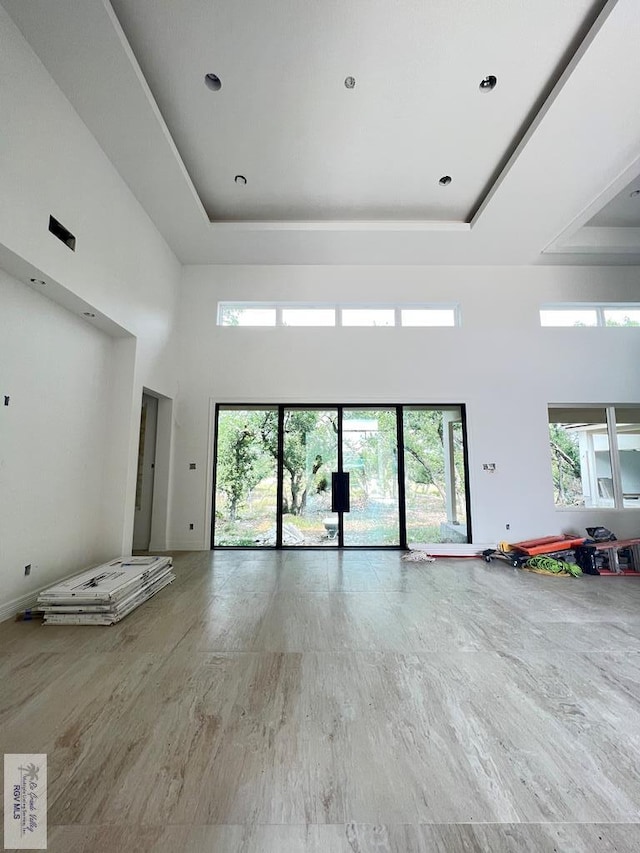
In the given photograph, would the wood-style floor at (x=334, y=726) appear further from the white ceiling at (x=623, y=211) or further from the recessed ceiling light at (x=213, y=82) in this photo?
the white ceiling at (x=623, y=211)

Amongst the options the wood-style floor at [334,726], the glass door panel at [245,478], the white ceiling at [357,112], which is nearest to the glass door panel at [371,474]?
the glass door panel at [245,478]

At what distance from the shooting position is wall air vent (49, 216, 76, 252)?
305cm

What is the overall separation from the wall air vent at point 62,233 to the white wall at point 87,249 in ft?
0.19

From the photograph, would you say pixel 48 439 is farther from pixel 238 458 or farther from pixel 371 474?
pixel 371 474

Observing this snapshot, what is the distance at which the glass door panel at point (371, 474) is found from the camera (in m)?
5.42

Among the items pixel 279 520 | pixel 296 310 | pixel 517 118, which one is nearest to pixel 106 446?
pixel 279 520

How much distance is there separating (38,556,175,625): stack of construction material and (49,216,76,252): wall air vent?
10.2ft

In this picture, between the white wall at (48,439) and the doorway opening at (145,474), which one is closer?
the white wall at (48,439)

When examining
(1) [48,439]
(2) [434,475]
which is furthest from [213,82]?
(2) [434,475]

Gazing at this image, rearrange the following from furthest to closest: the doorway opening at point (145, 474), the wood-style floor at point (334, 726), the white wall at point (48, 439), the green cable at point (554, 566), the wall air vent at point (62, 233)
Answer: the doorway opening at point (145, 474)
the green cable at point (554, 566)
the wall air vent at point (62, 233)
the white wall at point (48, 439)
the wood-style floor at point (334, 726)

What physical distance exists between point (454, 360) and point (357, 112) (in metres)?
3.57

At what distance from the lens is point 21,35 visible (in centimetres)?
265

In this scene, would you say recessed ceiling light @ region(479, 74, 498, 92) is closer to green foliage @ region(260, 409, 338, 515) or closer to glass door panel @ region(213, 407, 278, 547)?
green foliage @ region(260, 409, 338, 515)

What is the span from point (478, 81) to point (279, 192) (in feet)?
7.92
